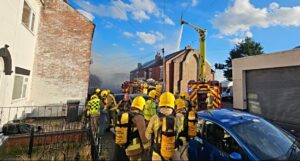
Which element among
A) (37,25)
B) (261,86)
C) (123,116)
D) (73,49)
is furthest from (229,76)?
(123,116)

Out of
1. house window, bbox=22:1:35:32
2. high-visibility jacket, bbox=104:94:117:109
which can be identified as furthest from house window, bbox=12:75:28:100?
high-visibility jacket, bbox=104:94:117:109

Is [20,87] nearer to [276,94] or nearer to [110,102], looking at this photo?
[110,102]

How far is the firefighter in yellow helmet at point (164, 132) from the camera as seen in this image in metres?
2.61

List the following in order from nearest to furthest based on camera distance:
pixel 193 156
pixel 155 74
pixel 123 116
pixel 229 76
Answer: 1. pixel 123 116
2. pixel 193 156
3. pixel 229 76
4. pixel 155 74

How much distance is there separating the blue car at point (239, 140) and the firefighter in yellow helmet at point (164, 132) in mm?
951

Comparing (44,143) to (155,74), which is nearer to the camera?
(44,143)

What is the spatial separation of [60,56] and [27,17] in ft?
8.66

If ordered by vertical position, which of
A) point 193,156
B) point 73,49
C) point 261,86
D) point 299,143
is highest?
point 73,49

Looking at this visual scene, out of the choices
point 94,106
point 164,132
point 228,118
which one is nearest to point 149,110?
point 94,106

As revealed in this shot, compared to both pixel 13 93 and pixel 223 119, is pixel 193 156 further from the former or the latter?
pixel 13 93

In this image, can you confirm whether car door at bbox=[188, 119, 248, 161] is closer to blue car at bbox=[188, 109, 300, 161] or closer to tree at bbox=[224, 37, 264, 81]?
blue car at bbox=[188, 109, 300, 161]

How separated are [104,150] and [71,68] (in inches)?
276

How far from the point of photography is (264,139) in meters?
3.01

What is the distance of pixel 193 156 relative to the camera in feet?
12.2
